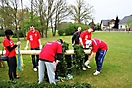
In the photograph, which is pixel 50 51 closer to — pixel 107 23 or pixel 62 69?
pixel 62 69

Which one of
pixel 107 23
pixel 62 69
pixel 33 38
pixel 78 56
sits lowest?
pixel 62 69

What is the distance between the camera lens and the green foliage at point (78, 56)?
18.5 feet

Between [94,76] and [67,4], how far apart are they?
29155 millimetres

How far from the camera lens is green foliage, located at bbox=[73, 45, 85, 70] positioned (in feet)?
18.5

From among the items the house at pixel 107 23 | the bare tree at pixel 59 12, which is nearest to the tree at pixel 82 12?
the bare tree at pixel 59 12

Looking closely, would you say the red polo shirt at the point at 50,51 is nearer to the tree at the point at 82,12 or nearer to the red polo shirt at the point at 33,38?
the red polo shirt at the point at 33,38

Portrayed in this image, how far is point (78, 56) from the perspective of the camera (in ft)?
18.5

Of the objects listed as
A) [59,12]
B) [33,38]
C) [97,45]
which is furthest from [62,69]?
[59,12]

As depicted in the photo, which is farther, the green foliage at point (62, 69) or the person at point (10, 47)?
the green foliage at point (62, 69)

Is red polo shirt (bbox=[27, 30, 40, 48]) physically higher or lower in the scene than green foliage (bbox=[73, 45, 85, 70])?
higher

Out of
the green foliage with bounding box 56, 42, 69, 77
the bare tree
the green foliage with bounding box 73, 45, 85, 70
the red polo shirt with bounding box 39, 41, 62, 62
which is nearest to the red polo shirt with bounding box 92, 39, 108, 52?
the green foliage with bounding box 73, 45, 85, 70

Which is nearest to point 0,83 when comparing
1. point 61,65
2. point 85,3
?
point 61,65

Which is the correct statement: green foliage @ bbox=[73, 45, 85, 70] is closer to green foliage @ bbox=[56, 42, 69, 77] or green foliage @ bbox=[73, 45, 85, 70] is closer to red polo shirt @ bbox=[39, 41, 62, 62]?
green foliage @ bbox=[56, 42, 69, 77]

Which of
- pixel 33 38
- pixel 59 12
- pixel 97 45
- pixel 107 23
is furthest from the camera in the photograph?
pixel 107 23
